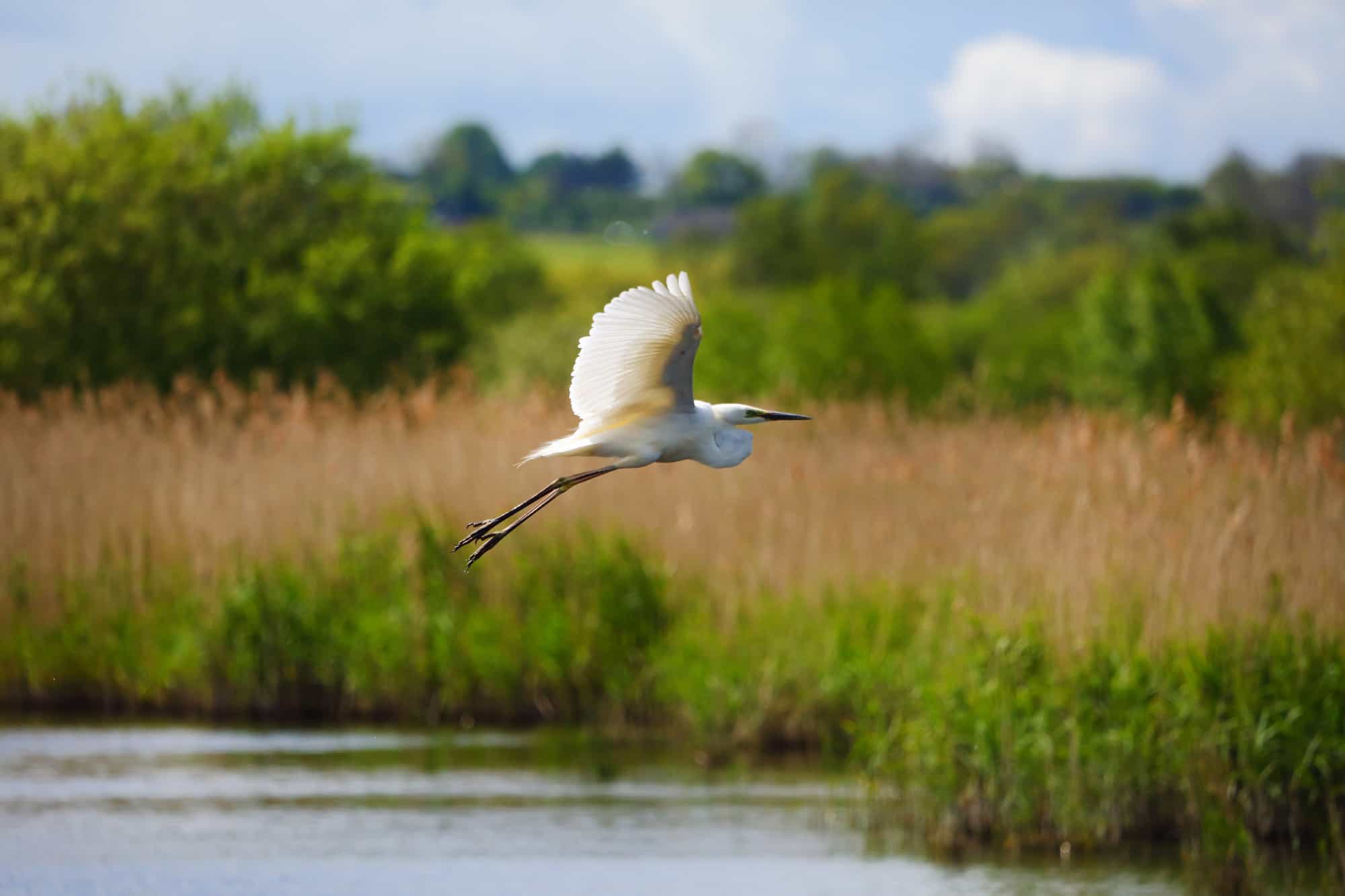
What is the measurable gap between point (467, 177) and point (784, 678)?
5586cm

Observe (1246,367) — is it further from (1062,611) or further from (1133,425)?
(1062,611)

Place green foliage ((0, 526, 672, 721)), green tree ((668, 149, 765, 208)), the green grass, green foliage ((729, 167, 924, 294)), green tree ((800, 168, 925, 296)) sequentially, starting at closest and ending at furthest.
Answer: the green grass, green foliage ((0, 526, 672, 721)), green foliage ((729, 167, 924, 294)), green tree ((800, 168, 925, 296)), green tree ((668, 149, 765, 208))

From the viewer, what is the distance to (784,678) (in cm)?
1134

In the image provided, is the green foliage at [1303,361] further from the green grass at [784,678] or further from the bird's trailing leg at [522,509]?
the bird's trailing leg at [522,509]

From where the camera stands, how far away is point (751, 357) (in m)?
31.8

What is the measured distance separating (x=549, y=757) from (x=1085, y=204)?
8483 centimetres

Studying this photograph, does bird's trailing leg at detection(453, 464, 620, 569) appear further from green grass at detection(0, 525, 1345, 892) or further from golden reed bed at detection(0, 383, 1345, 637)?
golden reed bed at detection(0, 383, 1345, 637)

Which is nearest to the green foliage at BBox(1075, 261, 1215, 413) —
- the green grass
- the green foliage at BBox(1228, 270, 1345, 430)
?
the green foliage at BBox(1228, 270, 1345, 430)

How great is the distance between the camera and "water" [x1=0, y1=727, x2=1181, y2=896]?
9164mm

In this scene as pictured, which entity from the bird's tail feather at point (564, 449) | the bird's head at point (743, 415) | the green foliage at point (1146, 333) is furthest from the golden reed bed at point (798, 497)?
the green foliage at point (1146, 333)

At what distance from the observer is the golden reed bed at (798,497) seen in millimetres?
9609

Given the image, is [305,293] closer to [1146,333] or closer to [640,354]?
[640,354]

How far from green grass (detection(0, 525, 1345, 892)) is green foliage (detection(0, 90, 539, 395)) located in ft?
38.2

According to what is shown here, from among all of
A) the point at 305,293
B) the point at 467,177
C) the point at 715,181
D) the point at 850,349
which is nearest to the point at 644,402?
the point at 305,293
